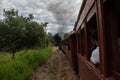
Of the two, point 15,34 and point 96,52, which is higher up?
point 15,34

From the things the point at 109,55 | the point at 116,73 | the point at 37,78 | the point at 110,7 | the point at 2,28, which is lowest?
the point at 37,78

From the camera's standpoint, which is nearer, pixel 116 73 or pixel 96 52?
pixel 116 73

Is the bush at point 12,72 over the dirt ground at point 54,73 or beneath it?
over

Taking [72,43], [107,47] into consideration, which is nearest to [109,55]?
[107,47]

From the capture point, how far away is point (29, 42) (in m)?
32.5

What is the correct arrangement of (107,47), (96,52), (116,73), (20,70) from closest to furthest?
1. (116,73)
2. (107,47)
3. (96,52)
4. (20,70)

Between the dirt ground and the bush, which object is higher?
the bush

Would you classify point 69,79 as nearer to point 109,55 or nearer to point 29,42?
point 109,55

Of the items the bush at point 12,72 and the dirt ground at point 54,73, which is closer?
the bush at point 12,72

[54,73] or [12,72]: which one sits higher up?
[12,72]

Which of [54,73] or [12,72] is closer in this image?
[12,72]

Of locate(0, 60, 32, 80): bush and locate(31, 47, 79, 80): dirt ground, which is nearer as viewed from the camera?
locate(0, 60, 32, 80): bush

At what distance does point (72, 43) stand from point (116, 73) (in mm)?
9010

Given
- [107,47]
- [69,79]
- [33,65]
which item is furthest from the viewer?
[33,65]
